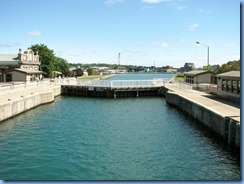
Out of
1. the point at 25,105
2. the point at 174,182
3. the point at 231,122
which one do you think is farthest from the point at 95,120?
the point at 174,182

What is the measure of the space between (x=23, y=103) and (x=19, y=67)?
32732mm

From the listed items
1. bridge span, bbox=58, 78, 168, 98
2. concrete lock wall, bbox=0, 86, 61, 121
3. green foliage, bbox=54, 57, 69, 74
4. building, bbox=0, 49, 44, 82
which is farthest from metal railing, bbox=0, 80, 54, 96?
green foliage, bbox=54, 57, 69, 74

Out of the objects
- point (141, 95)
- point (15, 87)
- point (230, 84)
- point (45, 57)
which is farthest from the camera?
point (45, 57)

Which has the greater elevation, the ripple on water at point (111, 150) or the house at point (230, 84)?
the house at point (230, 84)

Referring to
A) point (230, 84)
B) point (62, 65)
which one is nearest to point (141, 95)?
point (230, 84)

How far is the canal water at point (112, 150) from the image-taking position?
14.7 meters

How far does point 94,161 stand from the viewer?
1642cm

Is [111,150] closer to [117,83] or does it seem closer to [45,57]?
[117,83]

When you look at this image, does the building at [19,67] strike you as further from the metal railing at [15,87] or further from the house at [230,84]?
the house at [230,84]

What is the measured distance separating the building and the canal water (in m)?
27.4

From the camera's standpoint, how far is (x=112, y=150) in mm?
18562

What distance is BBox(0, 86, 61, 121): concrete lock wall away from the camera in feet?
89.1

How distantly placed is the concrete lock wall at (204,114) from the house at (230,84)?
4.69 m

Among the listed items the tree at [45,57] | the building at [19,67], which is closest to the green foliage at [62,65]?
the tree at [45,57]
